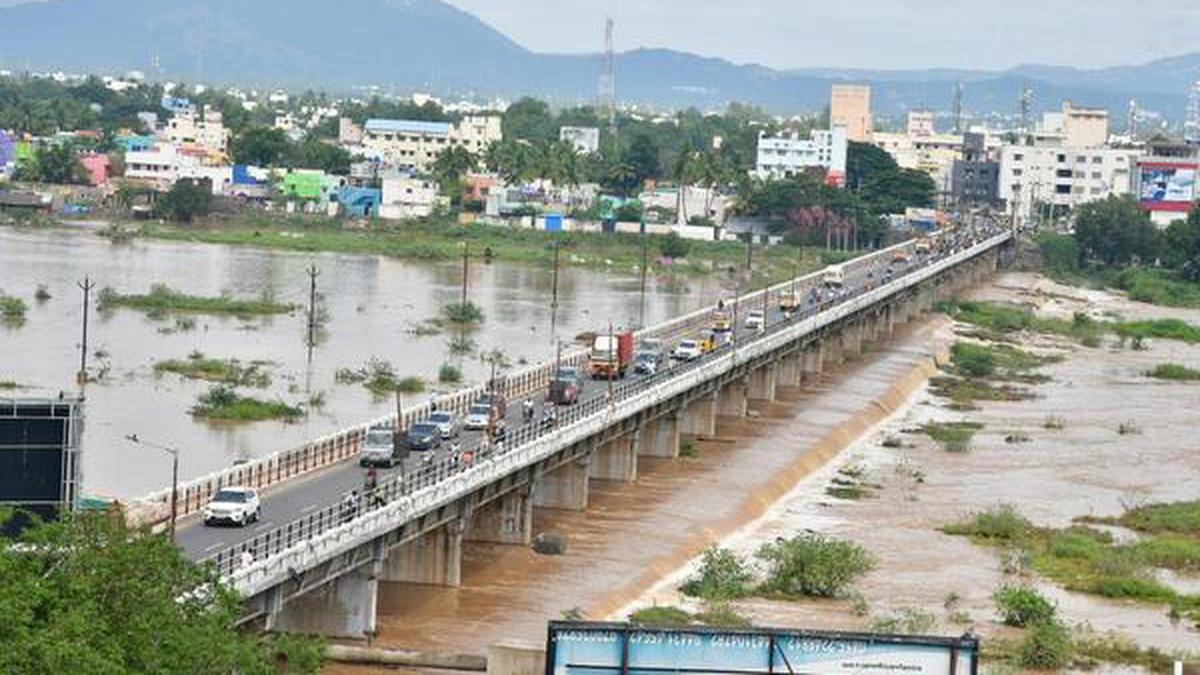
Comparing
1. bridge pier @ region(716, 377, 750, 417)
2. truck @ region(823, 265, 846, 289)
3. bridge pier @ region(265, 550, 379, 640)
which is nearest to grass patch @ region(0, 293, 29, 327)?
bridge pier @ region(716, 377, 750, 417)

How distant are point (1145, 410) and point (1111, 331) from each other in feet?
89.7

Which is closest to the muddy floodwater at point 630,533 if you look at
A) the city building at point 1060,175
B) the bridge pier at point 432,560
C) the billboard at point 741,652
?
the bridge pier at point 432,560

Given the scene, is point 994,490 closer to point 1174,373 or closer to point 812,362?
point 812,362

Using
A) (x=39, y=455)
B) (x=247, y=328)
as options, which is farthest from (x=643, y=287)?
(x=39, y=455)

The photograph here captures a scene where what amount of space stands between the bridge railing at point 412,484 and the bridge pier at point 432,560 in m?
0.92

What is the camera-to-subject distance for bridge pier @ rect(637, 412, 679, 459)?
54.8 meters

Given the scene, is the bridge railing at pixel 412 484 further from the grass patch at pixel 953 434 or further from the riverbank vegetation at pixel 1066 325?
the riverbank vegetation at pixel 1066 325

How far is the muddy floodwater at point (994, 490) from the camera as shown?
39250mm

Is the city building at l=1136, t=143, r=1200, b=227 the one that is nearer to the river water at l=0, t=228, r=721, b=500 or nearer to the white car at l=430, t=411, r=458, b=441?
the river water at l=0, t=228, r=721, b=500

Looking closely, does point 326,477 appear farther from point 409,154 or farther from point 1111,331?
point 409,154

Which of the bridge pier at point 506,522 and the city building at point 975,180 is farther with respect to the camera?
the city building at point 975,180

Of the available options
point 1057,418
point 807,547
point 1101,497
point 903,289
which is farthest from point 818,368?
point 807,547

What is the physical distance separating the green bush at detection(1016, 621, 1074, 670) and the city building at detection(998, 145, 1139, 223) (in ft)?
398

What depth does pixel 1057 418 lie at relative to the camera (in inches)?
2763
